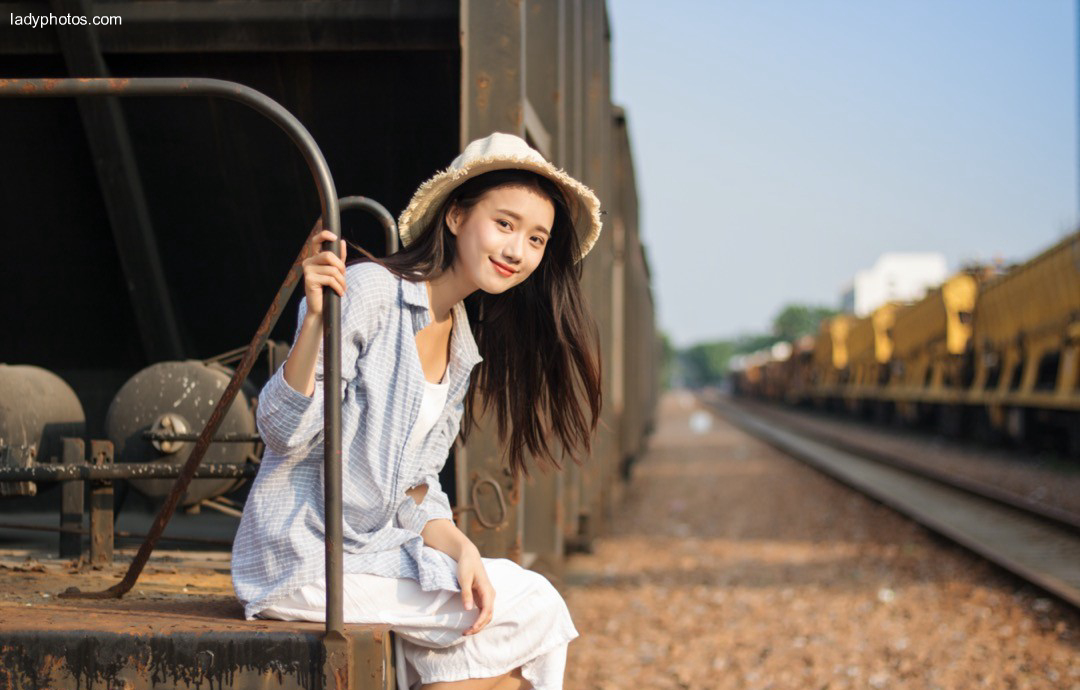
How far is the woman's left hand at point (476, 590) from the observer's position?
209 cm

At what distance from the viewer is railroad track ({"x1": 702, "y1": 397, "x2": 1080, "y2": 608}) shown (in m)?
7.65

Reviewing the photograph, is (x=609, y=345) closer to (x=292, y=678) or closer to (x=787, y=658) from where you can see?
(x=787, y=658)

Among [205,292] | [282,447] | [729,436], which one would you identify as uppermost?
[205,292]

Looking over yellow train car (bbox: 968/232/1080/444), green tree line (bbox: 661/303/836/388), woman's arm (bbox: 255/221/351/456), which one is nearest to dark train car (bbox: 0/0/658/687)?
woman's arm (bbox: 255/221/351/456)

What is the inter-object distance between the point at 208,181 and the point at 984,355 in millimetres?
17960

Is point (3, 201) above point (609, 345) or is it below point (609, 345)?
above

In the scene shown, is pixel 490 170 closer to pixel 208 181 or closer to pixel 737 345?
pixel 208 181

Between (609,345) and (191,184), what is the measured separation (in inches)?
121

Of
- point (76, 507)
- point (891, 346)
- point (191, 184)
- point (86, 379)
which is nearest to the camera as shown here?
point (76, 507)

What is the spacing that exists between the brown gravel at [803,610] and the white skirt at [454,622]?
2978mm

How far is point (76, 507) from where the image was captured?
354 cm

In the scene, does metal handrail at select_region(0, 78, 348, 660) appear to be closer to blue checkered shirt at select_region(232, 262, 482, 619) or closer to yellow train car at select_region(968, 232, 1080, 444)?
blue checkered shirt at select_region(232, 262, 482, 619)

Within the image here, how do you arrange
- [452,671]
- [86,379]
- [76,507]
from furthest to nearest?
[86,379] → [76,507] → [452,671]

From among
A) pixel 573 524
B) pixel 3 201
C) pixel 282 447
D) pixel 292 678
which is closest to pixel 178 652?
pixel 292 678
